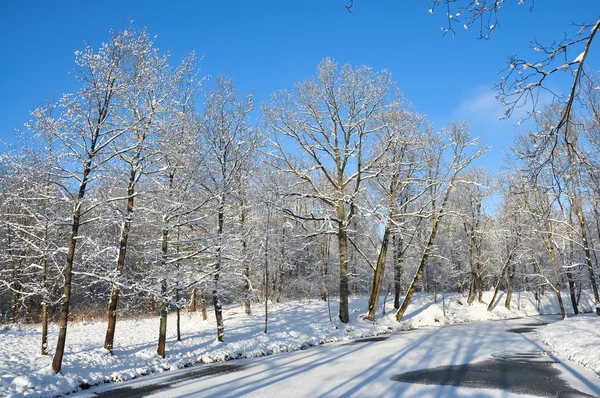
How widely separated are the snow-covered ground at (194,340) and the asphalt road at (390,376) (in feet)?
3.29

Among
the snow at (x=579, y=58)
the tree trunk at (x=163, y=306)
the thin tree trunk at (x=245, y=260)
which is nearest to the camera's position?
the snow at (x=579, y=58)

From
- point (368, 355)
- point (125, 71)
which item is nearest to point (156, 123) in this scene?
point (125, 71)

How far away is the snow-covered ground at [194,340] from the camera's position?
1062 cm

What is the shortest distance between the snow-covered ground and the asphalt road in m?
1.00

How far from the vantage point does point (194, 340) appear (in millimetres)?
17328

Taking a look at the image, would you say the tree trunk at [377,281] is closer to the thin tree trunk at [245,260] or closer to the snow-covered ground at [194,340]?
the snow-covered ground at [194,340]

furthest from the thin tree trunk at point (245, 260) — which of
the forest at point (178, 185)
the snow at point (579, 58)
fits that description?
the snow at point (579, 58)

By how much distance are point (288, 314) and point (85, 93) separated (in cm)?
1812

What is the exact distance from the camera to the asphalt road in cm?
785

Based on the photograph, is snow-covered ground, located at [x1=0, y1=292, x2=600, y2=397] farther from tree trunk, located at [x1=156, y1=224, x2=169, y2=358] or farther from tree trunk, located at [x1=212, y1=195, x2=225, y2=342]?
tree trunk, located at [x1=212, y1=195, x2=225, y2=342]

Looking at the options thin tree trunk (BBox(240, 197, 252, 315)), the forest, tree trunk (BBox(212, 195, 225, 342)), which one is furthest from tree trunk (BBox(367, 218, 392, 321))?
tree trunk (BBox(212, 195, 225, 342))

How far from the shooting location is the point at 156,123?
527 inches

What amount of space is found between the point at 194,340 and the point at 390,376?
35.7 ft

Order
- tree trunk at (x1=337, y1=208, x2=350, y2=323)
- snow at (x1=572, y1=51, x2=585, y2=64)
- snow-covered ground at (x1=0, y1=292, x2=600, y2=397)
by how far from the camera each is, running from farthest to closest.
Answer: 1. tree trunk at (x1=337, y1=208, x2=350, y2=323)
2. snow-covered ground at (x1=0, y1=292, x2=600, y2=397)
3. snow at (x1=572, y1=51, x2=585, y2=64)
